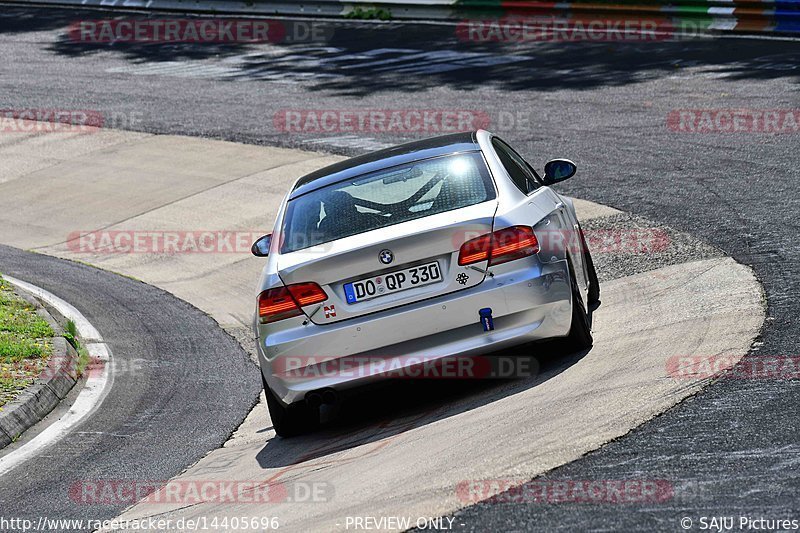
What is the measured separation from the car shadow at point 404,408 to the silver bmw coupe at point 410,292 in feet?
0.56

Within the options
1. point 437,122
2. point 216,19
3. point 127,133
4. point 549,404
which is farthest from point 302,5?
point 549,404

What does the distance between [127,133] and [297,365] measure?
12.3 metres

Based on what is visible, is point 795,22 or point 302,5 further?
point 302,5

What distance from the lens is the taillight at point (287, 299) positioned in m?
6.70

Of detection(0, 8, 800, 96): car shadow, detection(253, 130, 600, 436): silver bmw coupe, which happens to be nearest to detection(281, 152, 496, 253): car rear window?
detection(253, 130, 600, 436): silver bmw coupe

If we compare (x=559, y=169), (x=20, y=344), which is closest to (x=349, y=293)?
(x=559, y=169)

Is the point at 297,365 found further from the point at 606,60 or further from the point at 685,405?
the point at 606,60

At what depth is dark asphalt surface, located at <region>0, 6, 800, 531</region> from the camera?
5.16 metres

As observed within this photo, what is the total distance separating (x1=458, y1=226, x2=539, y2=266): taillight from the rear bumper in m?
0.08

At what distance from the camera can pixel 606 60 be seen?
1866 cm

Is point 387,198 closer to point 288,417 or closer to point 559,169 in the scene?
point 288,417

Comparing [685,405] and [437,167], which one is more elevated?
[437,167]

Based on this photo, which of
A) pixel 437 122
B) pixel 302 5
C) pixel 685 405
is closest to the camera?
pixel 685 405

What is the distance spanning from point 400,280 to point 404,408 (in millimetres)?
996
